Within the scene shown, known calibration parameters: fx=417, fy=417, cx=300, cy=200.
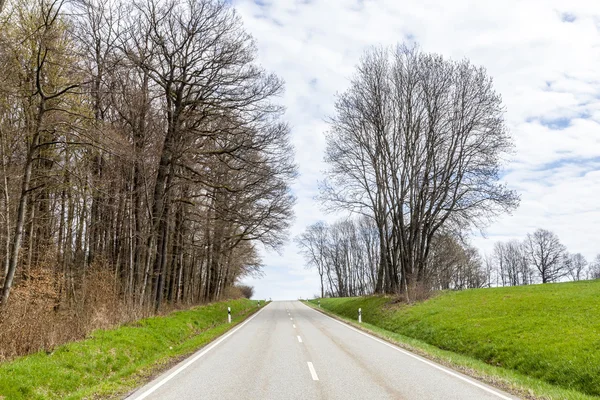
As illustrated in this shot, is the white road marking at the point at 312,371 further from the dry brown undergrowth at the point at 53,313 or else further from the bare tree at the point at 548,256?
the bare tree at the point at 548,256

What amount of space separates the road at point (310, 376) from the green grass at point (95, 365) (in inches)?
27.3

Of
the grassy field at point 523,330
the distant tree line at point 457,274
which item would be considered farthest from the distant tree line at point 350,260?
the grassy field at point 523,330

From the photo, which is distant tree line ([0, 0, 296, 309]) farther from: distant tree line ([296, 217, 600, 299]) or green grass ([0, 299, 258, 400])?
distant tree line ([296, 217, 600, 299])

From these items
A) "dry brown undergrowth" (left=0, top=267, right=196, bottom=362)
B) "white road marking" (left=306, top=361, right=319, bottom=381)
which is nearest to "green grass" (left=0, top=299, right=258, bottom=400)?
"dry brown undergrowth" (left=0, top=267, right=196, bottom=362)

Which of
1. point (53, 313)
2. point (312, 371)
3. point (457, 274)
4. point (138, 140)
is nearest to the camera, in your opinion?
point (312, 371)

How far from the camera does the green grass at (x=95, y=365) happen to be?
710 centimetres

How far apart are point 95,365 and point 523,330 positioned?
12699mm

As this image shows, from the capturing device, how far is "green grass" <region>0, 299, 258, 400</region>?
710 centimetres

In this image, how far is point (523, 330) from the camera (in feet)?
44.9

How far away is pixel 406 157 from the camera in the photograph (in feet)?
89.5

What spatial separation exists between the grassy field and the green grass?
28.3 feet

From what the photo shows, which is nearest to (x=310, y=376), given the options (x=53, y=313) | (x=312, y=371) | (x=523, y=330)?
(x=312, y=371)

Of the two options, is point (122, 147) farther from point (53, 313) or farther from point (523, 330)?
point (523, 330)

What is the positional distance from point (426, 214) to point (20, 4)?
2282cm
